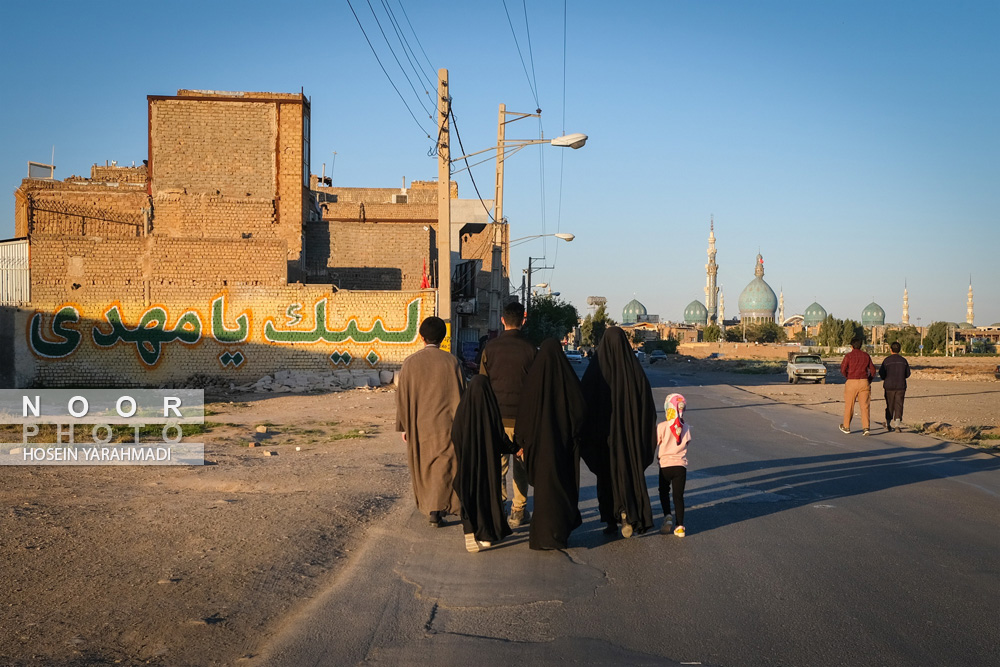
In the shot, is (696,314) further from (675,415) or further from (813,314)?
(675,415)

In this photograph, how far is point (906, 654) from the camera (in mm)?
4215

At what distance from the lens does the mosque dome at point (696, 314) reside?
18138 cm

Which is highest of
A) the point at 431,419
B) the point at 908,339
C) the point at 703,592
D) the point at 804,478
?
the point at 431,419

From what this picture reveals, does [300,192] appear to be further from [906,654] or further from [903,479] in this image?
[906,654]

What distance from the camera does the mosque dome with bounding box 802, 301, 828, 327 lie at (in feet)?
588

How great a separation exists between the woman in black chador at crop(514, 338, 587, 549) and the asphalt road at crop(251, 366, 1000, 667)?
261mm

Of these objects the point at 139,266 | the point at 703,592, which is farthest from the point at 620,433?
the point at 139,266

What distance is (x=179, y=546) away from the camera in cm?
627

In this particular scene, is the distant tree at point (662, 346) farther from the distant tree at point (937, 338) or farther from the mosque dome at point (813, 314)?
the mosque dome at point (813, 314)

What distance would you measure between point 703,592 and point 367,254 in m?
29.8

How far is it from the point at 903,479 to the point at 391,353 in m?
18.1

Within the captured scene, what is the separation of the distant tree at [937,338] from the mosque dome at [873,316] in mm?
60193

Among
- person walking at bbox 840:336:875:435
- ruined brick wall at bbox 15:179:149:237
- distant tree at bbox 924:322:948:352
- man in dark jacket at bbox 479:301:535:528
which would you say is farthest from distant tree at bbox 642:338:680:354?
man in dark jacket at bbox 479:301:535:528

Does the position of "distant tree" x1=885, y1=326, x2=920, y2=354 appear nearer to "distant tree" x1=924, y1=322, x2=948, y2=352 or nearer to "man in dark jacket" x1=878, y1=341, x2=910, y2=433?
"distant tree" x1=924, y1=322, x2=948, y2=352
